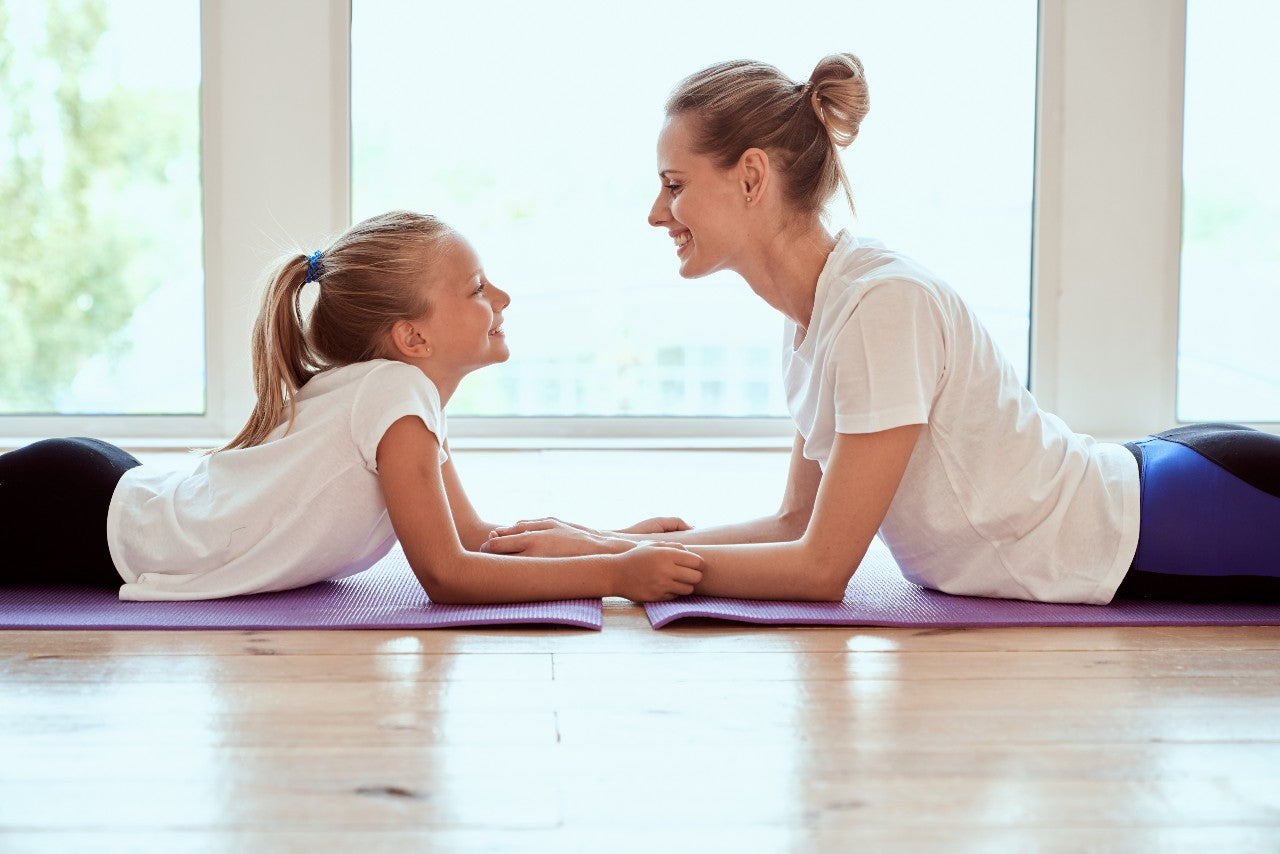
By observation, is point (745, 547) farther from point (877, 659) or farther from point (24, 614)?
point (24, 614)

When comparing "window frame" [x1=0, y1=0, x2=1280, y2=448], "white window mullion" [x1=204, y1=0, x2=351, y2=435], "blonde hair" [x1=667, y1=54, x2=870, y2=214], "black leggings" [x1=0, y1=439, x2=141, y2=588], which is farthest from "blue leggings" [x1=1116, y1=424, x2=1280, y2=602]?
"white window mullion" [x1=204, y1=0, x2=351, y2=435]

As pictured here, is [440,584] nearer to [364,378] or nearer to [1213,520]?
[364,378]

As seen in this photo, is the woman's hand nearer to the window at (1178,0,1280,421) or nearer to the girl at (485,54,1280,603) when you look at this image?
the girl at (485,54,1280,603)

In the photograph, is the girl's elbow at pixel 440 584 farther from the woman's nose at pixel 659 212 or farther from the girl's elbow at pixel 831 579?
the woman's nose at pixel 659 212

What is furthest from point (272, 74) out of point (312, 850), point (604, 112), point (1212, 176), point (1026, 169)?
point (312, 850)

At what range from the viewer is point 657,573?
1.71 metres

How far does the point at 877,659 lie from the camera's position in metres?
1.47

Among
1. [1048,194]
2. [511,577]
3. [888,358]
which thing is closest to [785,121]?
[888,358]

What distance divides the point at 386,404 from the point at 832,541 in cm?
62

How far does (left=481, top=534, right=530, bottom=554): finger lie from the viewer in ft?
5.91

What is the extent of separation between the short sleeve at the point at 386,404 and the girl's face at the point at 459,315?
11 cm

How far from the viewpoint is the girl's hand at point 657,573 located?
1.71 metres

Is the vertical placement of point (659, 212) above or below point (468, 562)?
above

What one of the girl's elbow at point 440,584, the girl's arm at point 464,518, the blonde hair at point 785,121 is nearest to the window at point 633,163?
the girl's arm at point 464,518
